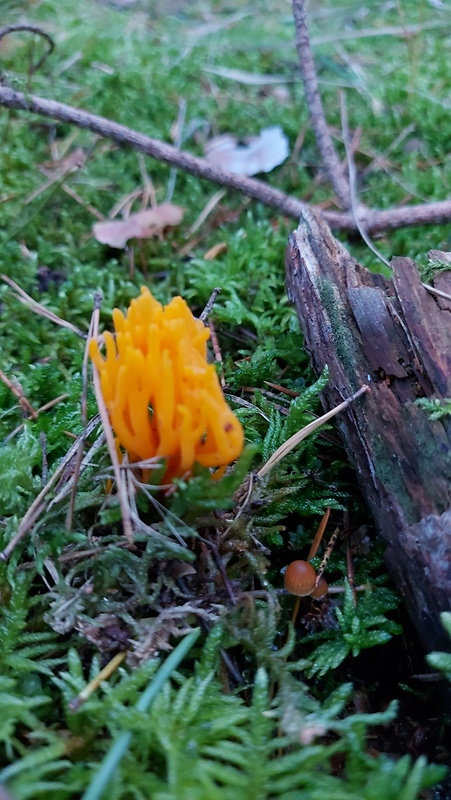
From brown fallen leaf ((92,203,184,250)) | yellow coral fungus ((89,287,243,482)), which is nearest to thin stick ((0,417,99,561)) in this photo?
yellow coral fungus ((89,287,243,482))

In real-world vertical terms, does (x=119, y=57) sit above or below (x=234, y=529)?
above

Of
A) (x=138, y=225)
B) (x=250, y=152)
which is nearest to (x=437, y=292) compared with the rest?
(x=138, y=225)

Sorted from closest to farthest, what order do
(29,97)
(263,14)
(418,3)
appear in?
1. (29,97)
2. (418,3)
3. (263,14)

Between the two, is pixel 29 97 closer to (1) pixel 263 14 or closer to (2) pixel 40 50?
(2) pixel 40 50

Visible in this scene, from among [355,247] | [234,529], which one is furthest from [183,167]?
[234,529]

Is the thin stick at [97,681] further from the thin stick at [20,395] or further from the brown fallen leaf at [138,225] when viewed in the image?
the brown fallen leaf at [138,225]

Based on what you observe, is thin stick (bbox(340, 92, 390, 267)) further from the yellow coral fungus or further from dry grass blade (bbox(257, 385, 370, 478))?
the yellow coral fungus

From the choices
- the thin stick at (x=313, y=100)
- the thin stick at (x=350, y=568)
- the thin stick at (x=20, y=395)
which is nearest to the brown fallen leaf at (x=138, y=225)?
the thin stick at (x=313, y=100)

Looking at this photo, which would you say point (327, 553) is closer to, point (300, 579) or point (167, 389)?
point (300, 579)
